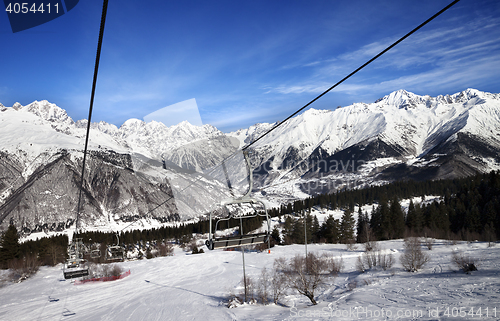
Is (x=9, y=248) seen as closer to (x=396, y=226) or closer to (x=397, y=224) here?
(x=396, y=226)

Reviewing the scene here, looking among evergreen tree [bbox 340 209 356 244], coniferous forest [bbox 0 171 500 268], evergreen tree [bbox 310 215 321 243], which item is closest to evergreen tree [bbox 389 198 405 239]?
coniferous forest [bbox 0 171 500 268]

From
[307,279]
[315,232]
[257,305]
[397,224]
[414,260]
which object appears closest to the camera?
[257,305]

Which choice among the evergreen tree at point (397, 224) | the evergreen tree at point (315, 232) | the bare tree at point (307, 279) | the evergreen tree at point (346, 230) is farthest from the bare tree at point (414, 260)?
the evergreen tree at point (315, 232)

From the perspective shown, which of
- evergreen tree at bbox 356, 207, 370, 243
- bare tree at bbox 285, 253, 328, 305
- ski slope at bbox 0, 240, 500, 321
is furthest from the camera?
evergreen tree at bbox 356, 207, 370, 243

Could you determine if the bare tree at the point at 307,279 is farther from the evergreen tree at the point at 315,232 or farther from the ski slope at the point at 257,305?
the evergreen tree at the point at 315,232

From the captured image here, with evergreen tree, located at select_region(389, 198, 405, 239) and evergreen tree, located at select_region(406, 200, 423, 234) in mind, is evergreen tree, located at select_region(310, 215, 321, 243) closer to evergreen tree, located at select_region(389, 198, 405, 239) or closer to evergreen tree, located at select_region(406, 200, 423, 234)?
evergreen tree, located at select_region(389, 198, 405, 239)

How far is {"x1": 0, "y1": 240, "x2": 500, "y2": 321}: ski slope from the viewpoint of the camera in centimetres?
3375

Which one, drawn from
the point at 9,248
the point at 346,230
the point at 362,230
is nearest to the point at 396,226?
the point at 362,230

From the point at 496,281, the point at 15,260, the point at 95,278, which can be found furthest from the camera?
the point at 15,260

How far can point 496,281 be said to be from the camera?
115 ft

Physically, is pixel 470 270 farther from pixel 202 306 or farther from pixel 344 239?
pixel 344 239

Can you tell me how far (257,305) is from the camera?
43.7m

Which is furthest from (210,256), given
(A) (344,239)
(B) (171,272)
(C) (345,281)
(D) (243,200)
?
(D) (243,200)

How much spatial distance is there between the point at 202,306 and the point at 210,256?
42215 mm
